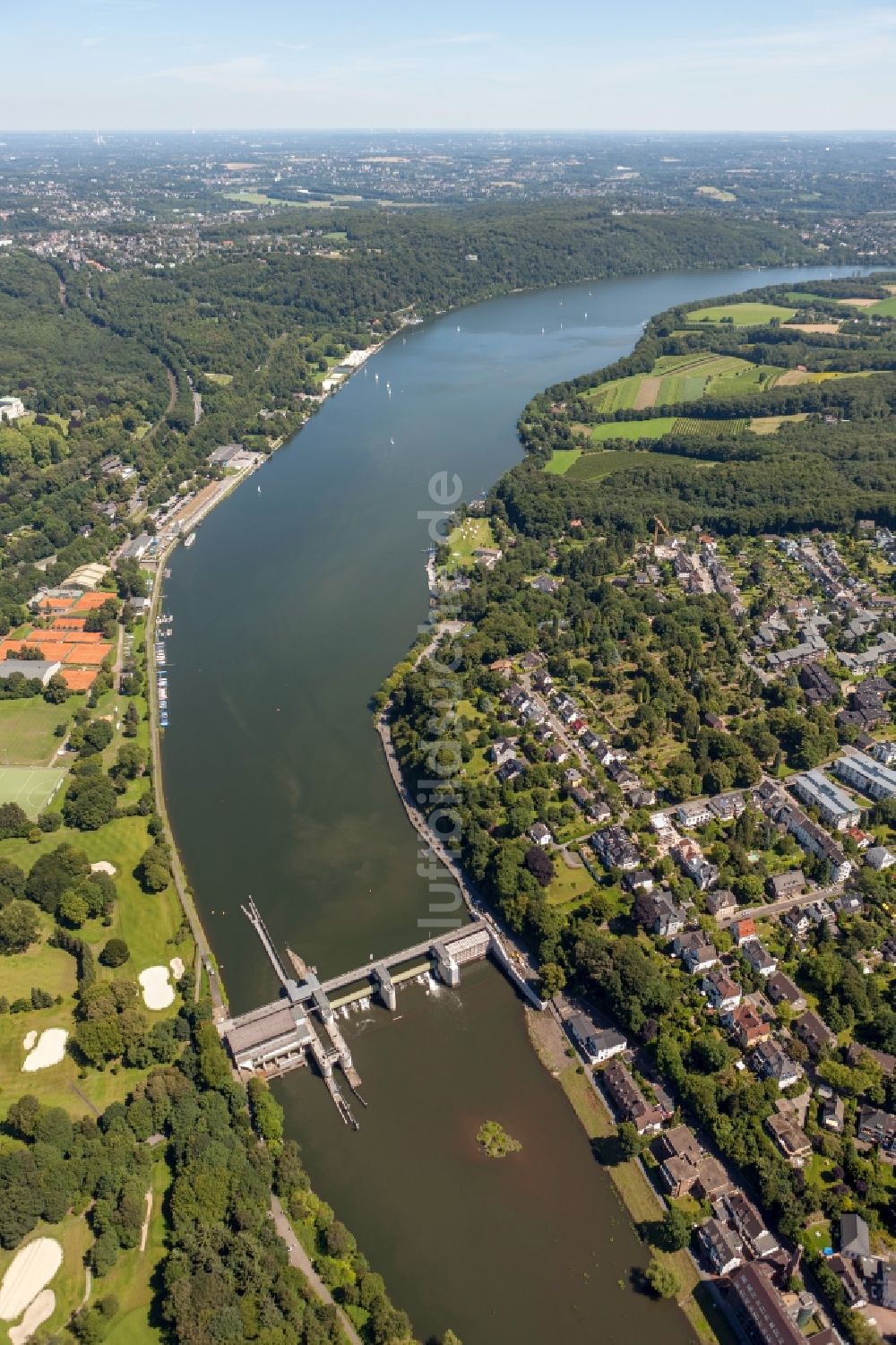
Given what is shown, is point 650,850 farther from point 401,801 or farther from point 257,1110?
point 257,1110

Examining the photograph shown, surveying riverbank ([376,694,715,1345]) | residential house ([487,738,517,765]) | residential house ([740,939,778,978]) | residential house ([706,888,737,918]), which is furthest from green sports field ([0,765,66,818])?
residential house ([740,939,778,978])

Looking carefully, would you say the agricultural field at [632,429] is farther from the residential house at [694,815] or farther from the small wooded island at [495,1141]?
the small wooded island at [495,1141]

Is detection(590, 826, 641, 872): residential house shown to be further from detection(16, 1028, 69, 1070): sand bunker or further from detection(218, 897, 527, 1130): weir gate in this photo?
detection(16, 1028, 69, 1070): sand bunker

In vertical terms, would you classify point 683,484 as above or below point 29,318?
below

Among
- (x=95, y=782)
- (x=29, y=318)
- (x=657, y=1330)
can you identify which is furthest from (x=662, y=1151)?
(x=29, y=318)

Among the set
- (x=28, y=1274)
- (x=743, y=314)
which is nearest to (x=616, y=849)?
(x=28, y=1274)
